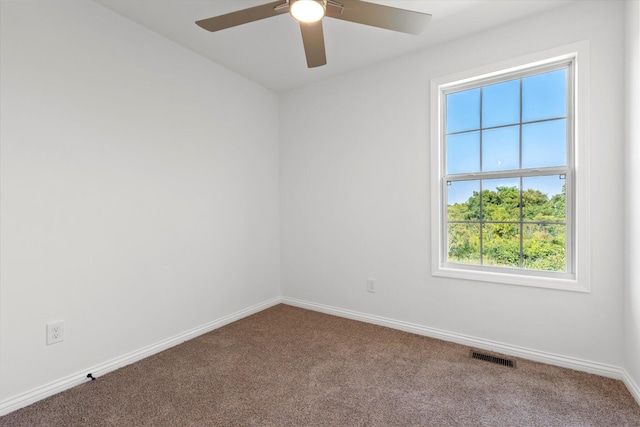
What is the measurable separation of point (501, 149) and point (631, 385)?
1.69m

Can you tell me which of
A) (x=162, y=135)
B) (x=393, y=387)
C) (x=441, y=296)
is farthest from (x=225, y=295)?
(x=441, y=296)

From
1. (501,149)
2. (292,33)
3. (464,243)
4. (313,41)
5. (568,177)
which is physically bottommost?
(464,243)

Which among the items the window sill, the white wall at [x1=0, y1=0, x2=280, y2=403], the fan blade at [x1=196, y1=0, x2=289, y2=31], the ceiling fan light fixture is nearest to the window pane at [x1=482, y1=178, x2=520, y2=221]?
the window sill

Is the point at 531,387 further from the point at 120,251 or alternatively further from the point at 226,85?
the point at 226,85

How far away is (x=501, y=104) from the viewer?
7.79 feet

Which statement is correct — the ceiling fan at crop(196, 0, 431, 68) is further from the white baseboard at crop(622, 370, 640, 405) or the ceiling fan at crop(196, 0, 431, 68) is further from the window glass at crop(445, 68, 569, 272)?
the white baseboard at crop(622, 370, 640, 405)

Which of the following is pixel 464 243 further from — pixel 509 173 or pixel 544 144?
pixel 544 144

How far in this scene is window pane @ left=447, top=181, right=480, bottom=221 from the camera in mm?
2477

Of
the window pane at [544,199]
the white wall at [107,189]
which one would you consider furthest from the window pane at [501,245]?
the white wall at [107,189]

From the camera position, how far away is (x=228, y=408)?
1660mm

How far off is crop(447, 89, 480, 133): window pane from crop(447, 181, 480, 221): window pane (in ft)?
1.56

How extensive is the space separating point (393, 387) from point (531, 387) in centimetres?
85

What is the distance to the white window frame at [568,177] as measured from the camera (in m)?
1.99

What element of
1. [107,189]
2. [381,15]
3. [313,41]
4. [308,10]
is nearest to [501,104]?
[381,15]
